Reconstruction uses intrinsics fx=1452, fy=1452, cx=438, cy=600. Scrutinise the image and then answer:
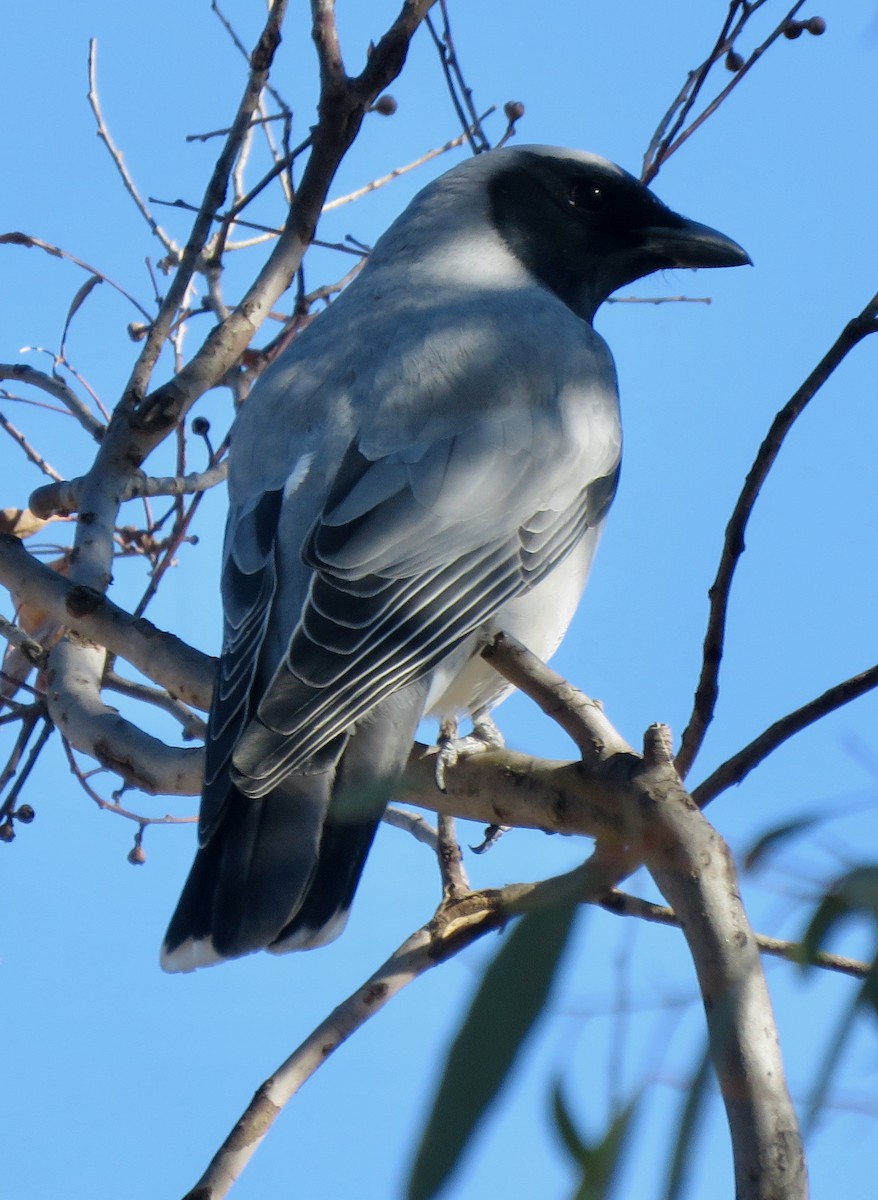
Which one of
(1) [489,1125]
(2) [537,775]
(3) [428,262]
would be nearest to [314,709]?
(2) [537,775]

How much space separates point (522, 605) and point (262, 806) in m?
1.03

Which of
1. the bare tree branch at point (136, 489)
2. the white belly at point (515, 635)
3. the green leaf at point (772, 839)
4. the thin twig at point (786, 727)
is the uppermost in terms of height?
the bare tree branch at point (136, 489)

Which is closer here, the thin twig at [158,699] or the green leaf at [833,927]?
the green leaf at [833,927]

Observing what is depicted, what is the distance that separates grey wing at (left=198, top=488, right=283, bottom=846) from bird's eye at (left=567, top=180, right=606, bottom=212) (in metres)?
1.84

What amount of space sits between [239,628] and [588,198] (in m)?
2.33

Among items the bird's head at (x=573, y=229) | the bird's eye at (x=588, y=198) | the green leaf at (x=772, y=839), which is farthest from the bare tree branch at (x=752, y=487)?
the bird's eye at (x=588, y=198)

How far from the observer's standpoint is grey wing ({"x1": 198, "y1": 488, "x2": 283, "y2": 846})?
8.64ft

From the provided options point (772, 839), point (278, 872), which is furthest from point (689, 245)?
point (772, 839)

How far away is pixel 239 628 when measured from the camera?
9.50 feet

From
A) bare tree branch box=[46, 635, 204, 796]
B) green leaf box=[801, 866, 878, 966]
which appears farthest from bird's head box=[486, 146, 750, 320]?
green leaf box=[801, 866, 878, 966]

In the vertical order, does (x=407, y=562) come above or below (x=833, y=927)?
above

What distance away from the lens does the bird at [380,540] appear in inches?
104

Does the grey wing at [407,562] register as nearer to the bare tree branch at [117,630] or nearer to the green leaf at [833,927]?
the bare tree branch at [117,630]

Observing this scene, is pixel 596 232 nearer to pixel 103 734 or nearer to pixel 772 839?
pixel 103 734
